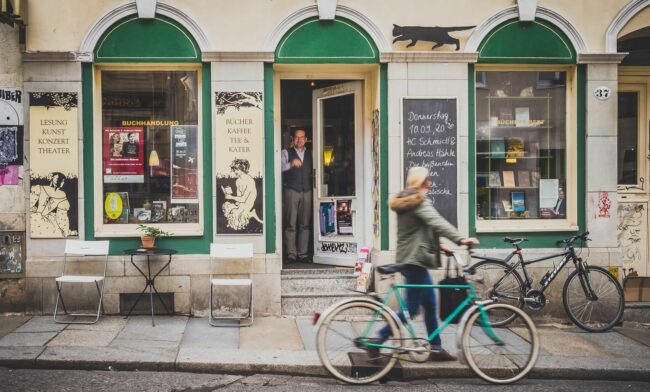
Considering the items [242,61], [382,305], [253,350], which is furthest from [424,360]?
[242,61]

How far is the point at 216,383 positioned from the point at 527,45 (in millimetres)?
6069

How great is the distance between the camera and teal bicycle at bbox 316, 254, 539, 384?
20.9 ft

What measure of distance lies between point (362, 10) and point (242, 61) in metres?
1.72

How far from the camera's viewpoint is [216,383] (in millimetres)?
6516

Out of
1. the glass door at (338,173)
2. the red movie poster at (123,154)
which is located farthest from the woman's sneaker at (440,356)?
the red movie poster at (123,154)

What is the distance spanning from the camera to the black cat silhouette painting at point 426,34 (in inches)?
365

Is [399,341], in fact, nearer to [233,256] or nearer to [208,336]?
[208,336]

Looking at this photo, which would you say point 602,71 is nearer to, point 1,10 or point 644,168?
point 644,168

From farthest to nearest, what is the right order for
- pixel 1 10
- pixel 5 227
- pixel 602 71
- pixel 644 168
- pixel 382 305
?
pixel 644 168
pixel 602 71
pixel 5 227
pixel 1 10
pixel 382 305

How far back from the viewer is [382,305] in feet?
21.0

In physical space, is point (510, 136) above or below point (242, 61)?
below

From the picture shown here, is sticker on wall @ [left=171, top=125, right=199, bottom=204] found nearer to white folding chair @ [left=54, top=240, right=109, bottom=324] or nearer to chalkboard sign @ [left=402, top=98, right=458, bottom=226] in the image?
white folding chair @ [left=54, top=240, right=109, bottom=324]

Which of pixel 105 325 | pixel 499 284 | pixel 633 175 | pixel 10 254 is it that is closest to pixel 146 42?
pixel 10 254

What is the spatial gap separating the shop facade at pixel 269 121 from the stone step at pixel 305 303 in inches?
10.3
